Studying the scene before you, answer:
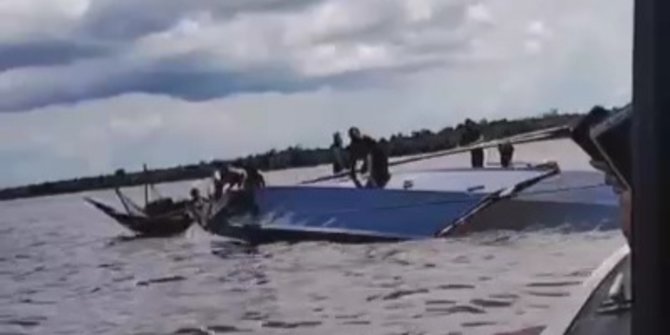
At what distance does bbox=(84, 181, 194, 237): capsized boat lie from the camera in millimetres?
13516

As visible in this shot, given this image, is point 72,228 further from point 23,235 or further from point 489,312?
point 489,312

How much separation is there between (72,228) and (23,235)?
1.08m

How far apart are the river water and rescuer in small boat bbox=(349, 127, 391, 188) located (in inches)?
23.3

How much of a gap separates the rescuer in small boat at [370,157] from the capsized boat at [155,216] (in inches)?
155

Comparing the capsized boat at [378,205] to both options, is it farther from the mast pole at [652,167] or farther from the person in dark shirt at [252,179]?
the mast pole at [652,167]

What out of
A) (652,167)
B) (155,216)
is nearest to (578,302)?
(652,167)

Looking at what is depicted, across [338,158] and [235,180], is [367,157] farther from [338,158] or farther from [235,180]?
[235,180]

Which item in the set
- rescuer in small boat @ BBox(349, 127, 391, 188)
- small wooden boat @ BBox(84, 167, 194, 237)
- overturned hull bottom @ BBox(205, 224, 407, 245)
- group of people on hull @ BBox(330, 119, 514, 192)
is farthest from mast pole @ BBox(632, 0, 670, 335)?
small wooden boat @ BBox(84, 167, 194, 237)

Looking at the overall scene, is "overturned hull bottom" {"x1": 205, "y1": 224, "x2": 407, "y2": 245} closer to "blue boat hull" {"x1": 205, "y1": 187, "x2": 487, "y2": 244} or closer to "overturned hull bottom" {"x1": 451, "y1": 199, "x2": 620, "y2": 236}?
"blue boat hull" {"x1": 205, "y1": 187, "x2": 487, "y2": 244}

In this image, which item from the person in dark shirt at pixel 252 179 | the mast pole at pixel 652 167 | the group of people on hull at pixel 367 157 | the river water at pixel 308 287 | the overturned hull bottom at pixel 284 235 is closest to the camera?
the mast pole at pixel 652 167

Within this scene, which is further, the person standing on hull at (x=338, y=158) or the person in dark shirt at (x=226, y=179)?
the person in dark shirt at (x=226, y=179)

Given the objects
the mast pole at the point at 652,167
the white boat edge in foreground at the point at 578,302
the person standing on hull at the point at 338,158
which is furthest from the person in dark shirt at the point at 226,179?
the mast pole at the point at 652,167

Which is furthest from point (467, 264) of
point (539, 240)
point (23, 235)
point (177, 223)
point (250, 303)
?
point (23, 235)

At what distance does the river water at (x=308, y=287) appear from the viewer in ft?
23.3
